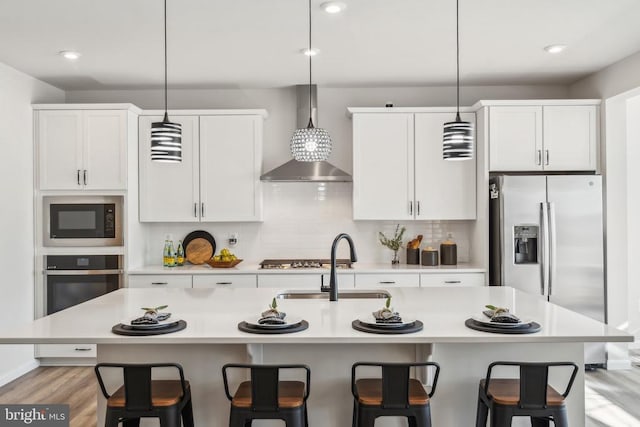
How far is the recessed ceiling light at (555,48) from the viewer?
3954mm

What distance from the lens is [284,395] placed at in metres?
2.24

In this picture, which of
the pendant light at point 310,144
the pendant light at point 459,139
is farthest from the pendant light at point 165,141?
the pendant light at point 459,139

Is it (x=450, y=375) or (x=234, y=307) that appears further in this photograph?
(x=234, y=307)

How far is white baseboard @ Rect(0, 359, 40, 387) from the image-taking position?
14.0 feet

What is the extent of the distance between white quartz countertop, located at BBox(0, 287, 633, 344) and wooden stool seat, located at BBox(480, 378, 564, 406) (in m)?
0.25

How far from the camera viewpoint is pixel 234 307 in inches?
109

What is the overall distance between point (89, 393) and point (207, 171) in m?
2.07

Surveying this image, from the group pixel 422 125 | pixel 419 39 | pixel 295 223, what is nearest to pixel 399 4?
pixel 419 39

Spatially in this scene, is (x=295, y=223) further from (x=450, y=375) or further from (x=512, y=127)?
(x=450, y=375)

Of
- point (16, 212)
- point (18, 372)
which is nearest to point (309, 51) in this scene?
point (16, 212)

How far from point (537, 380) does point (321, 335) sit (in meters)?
0.87

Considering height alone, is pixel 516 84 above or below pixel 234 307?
above

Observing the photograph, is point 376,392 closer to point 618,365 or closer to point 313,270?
point 313,270

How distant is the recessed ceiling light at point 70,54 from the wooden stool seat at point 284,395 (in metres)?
3.00
